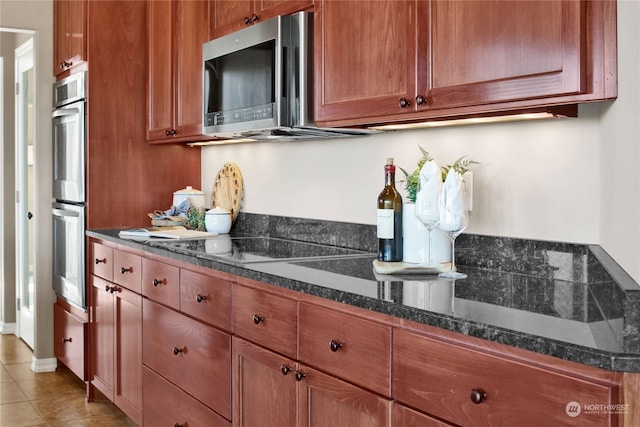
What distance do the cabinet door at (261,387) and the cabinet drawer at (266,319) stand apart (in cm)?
3

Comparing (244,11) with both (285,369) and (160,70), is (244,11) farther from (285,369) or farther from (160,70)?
(285,369)

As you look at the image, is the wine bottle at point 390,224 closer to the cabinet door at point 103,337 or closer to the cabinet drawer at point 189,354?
the cabinet drawer at point 189,354

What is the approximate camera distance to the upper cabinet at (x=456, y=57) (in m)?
1.65

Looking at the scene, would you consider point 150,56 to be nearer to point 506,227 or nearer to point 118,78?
point 118,78

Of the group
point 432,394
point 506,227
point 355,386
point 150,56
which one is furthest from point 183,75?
point 432,394

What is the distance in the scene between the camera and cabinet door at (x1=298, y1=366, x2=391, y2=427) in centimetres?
169

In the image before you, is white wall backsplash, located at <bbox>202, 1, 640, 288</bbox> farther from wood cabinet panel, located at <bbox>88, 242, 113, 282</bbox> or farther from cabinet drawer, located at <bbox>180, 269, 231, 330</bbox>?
wood cabinet panel, located at <bbox>88, 242, 113, 282</bbox>

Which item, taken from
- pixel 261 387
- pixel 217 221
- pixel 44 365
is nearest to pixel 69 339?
pixel 44 365

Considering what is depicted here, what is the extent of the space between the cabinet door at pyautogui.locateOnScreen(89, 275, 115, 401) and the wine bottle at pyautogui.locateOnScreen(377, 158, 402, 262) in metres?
1.81

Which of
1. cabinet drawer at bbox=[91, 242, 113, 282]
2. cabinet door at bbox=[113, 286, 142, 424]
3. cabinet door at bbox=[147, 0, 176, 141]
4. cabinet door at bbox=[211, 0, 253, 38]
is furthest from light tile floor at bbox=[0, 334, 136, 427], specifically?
cabinet door at bbox=[211, 0, 253, 38]

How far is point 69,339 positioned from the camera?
13.4 feet

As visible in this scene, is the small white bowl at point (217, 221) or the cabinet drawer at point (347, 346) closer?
the cabinet drawer at point (347, 346)

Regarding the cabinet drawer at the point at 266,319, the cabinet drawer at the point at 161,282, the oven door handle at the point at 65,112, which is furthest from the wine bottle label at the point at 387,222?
the oven door handle at the point at 65,112

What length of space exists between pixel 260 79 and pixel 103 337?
1672 mm
